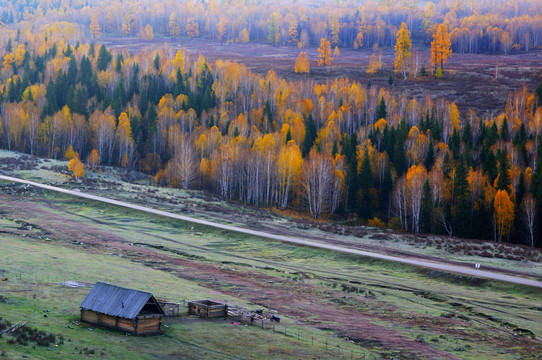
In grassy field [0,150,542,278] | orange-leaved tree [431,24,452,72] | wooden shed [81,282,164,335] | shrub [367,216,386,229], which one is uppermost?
orange-leaved tree [431,24,452,72]

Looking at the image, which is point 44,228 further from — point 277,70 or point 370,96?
point 277,70

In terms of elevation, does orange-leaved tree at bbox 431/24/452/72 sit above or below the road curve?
above

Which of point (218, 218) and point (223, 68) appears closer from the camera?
point (218, 218)

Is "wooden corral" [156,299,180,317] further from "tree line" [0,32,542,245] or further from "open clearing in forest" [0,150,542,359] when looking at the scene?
"tree line" [0,32,542,245]

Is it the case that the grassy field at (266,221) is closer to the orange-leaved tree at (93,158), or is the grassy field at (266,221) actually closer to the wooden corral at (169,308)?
the orange-leaved tree at (93,158)

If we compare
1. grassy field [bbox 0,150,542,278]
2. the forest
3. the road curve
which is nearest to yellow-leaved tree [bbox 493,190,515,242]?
the forest

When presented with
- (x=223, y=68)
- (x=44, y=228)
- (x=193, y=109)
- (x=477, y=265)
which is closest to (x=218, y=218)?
(x=44, y=228)

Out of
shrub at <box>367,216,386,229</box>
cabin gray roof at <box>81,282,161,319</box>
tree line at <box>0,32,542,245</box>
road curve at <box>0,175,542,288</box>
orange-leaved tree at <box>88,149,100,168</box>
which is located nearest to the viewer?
cabin gray roof at <box>81,282,161,319</box>
